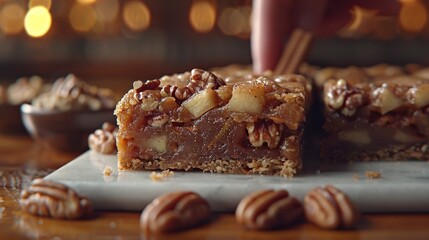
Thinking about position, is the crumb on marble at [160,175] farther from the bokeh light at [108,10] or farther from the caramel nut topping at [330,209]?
the bokeh light at [108,10]

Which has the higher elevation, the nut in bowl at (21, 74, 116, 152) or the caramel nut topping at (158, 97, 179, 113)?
the caramel nut topping at (158, 97, 179, 113)

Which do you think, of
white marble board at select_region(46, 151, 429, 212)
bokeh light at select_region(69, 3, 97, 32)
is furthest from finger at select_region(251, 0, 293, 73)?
bokeh light at select_region(69, 3, 97, 32)

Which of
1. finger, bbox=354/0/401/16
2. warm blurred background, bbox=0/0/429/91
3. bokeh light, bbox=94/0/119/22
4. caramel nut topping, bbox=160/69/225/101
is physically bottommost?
warm blurred background, bbox=0/0/429/91

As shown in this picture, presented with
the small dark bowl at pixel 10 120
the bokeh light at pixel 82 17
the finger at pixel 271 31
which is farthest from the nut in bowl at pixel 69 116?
the bokeh light at pixel 82 17

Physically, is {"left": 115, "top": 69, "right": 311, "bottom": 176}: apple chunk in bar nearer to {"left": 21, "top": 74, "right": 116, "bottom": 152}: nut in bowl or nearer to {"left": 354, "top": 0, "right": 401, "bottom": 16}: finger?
{"left": 21, "top": 74, "right": 116, "bottom": 152}: nut in bowl

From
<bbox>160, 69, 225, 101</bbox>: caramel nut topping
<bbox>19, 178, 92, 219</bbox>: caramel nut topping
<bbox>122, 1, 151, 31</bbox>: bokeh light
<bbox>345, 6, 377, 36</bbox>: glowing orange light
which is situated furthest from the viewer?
<bbox>122, 1, 151, 31</bbox>: bokeh light

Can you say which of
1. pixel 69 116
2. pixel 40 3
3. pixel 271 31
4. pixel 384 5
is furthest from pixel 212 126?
pixel 40 3

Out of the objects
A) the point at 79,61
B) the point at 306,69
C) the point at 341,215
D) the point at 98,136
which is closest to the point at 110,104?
the point at 98,136
